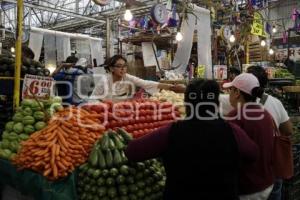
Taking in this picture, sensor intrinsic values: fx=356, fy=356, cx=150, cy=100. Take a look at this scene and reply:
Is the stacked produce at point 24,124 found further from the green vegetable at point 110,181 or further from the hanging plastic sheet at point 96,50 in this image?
the hanging plastic sheet at point 96,50

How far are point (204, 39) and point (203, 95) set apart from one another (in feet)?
10.8

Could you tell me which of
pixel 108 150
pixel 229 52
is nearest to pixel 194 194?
pixel 108 150

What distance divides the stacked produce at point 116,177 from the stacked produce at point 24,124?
2.71 ft

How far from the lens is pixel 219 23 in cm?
768

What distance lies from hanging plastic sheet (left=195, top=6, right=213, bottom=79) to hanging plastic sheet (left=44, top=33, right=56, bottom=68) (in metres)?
7.28

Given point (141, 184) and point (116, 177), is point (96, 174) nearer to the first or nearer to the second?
point (116, 177)

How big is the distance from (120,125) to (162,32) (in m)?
5.54

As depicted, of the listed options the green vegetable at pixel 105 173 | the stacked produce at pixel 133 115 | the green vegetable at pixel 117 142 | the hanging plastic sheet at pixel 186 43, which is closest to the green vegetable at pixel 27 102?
the stacked produce at pixel 133 115

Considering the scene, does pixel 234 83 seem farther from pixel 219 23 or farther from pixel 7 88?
pixel 219 23

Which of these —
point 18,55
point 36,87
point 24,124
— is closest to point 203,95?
point 24,124

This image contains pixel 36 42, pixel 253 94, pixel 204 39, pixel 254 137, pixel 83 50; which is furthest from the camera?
pixel 83 50

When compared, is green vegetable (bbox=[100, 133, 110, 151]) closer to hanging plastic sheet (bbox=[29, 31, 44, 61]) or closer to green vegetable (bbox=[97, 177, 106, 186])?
green vegetable (bbox=[97, 177, 106, 186])

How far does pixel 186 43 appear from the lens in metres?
5.41

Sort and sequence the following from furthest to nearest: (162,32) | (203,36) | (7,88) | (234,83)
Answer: (162,32) → (203,36) → (7,88) → (234,83)
